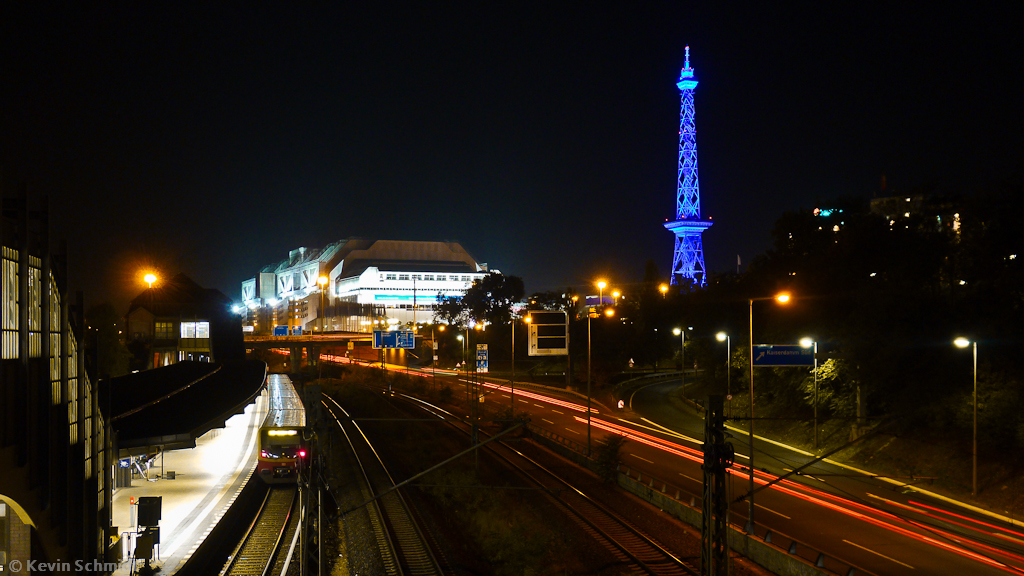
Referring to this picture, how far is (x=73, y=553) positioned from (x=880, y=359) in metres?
31.7

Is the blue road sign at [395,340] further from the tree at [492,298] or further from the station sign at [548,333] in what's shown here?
the tree at [492,298]

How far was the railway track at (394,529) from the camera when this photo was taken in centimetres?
1948

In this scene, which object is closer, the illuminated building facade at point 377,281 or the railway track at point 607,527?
the railway track at point 607,527

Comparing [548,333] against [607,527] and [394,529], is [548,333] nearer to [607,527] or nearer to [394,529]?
[607,527]

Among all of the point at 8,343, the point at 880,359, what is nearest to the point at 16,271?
the point at 8,343

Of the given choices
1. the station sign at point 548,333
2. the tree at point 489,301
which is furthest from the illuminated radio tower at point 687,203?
the station sign at point 548,333

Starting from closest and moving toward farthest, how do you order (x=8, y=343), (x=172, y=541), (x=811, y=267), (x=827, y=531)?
1. (x=8, y=343)
2. (x=172, y=541)
3. (x=827, y=531)
4. (x=811, y=267)

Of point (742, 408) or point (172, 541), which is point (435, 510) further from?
point (742, 408)

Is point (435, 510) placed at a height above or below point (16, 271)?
below

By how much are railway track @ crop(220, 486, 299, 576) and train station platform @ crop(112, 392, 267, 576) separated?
3.64ft

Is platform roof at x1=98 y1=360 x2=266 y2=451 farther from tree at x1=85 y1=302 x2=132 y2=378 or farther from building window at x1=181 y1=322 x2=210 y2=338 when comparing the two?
building window at x1=181 y1=322 x2=210 y2=338

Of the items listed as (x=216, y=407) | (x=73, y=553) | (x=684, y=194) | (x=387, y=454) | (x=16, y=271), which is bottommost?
(x=387, y=454)

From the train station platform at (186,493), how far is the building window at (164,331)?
17.6 metres

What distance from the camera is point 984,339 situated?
31.3 meters
